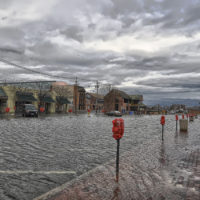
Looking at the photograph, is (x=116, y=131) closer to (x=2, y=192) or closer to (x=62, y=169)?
(x=62, y=169)

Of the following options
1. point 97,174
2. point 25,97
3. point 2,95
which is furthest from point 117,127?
point 25,97

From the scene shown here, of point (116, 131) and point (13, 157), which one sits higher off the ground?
point (116, 131)

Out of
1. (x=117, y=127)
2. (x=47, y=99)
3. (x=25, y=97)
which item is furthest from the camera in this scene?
(x=47, y=99)

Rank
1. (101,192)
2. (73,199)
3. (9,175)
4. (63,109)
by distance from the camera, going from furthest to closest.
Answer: (63,109) → (9,175) → (101,192) → (73,199)

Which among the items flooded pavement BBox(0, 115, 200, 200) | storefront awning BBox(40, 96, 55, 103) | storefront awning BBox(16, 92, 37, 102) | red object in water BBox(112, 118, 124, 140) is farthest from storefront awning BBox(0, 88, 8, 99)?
red object in water BBox(112, 118, 124, 140)

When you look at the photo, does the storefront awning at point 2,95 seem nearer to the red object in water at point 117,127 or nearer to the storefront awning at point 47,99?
the storefront awning at point 47,99

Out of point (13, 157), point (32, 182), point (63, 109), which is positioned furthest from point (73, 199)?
point (63, 109)

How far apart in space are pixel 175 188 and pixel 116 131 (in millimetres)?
1724

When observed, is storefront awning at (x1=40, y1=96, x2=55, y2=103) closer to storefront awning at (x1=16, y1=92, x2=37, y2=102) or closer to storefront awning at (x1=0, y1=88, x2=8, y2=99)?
storefront awning at (x1=16, y1=92, x2=37, y2=102)

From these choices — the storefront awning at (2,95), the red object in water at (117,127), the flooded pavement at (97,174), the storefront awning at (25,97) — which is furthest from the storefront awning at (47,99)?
the red object in water at (117,127)

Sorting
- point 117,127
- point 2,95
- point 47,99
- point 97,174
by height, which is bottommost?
point 97,174

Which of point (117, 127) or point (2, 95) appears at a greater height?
point (2, 95)

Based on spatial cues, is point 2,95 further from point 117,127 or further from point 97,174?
point 97,174

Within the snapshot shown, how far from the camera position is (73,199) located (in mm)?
3424
